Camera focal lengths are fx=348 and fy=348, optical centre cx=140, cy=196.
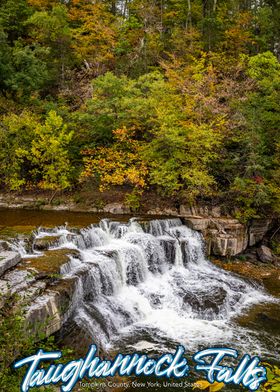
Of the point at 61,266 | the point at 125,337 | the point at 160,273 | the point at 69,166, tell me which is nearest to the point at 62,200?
the point at 69,166

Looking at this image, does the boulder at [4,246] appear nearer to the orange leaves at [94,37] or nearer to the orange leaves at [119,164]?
the orange leaves at [119,164]

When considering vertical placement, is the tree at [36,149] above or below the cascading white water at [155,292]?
above

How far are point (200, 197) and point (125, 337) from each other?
9.35m

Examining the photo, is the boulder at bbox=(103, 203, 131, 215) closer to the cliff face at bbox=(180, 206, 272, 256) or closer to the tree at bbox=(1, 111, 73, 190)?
the tree at bbox=(1, 111, 73, 190)

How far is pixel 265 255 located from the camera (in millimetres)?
14961

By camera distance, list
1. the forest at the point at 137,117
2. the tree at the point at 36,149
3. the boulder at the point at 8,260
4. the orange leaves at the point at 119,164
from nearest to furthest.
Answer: the boulder at the point at 8,260, the forest at the point at 137,117, the orange leaves at the point at 119,164, the tree at the point at 36,149

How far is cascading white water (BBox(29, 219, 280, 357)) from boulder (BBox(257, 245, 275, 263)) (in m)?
2.68

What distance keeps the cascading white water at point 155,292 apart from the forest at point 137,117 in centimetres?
353

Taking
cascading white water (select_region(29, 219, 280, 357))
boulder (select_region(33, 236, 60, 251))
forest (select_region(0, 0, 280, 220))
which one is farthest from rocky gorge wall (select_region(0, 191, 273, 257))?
boulder (select_region(33, 236, 60, 251))

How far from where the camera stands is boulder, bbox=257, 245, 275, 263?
14766 millimetres

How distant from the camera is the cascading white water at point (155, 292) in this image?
8.50m

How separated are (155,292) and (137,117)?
9.46 meters

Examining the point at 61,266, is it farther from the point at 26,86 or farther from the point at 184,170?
the point at 26,86

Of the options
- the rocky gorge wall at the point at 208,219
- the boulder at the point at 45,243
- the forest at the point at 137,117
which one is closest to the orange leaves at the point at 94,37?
the forest at the point at 137,117
